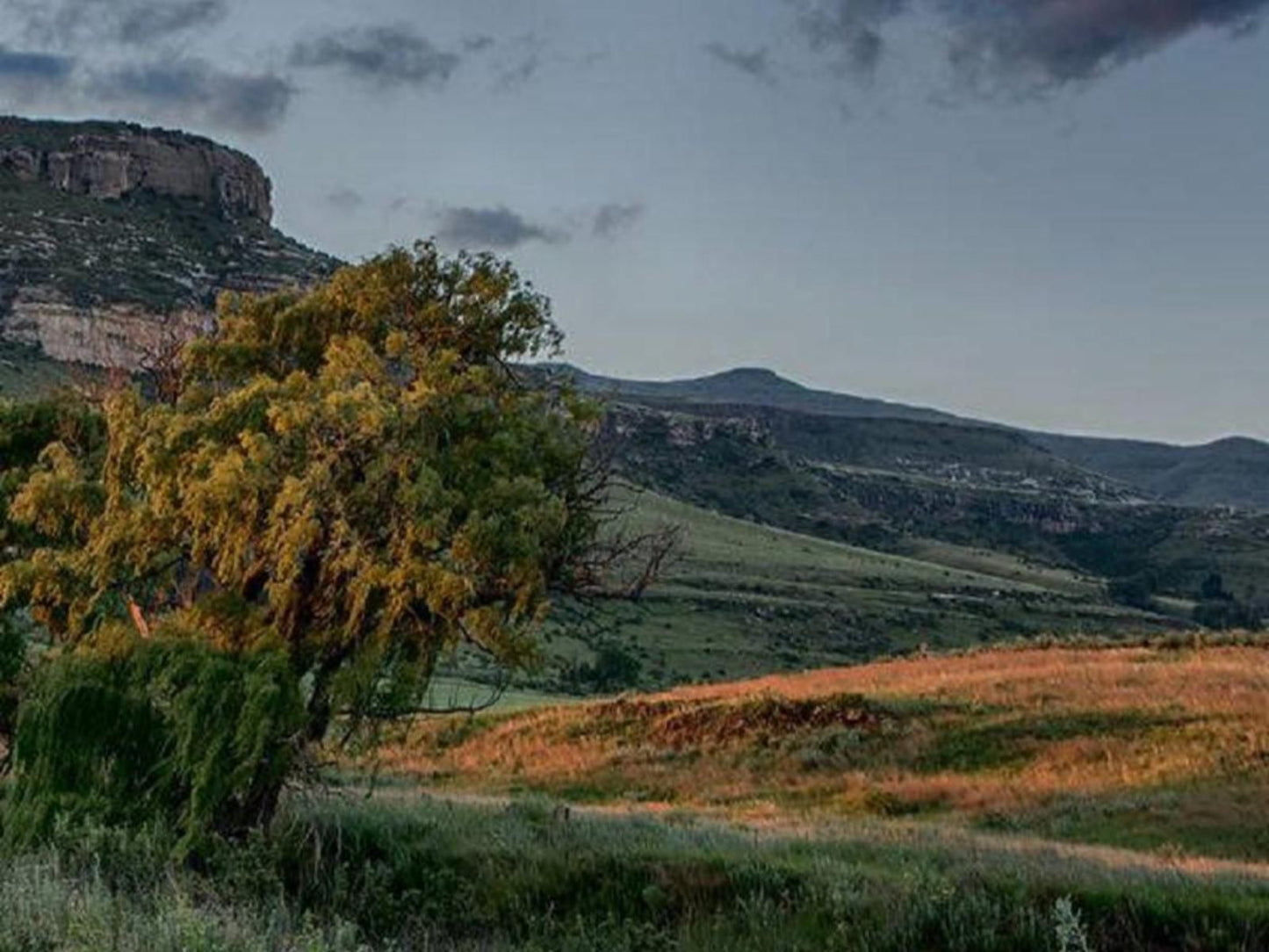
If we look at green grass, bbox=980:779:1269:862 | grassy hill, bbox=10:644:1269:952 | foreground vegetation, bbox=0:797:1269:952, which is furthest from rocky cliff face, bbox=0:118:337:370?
foreground vegetation, bbox=0:797:1269:952

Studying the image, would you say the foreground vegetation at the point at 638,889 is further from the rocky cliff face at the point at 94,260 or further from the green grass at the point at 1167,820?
the rocky cliff face at the point at 94,260

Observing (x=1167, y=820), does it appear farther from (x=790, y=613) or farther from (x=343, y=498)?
(x=790, y=613)

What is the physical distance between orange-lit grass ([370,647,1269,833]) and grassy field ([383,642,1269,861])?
56 mm

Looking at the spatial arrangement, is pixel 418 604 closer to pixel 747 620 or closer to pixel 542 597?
pixel 542 597

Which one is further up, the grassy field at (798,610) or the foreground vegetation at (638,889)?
the foreground vegetation at (638,889)

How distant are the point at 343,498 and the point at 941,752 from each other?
15496 millimetres

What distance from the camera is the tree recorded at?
44.2 feet

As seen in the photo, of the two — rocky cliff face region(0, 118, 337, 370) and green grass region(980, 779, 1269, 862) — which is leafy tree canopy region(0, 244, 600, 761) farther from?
rocky cliff face region(0, 118, 337, 370)

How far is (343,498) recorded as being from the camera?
1362cm

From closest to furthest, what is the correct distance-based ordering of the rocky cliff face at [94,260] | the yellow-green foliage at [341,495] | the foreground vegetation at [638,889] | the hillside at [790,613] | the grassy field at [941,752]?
the foreground vegetation at [638,889], the yellow-green foliage at [341,495], the grassy field at [941,752], the hillside at [790,613], the rocky cliff face at [94,260]

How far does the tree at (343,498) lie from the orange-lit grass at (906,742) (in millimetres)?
8925

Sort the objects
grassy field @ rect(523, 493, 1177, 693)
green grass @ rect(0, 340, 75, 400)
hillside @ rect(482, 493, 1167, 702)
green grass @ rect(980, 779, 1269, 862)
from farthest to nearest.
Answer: green grass @ rect(0, 340, 75, 400) → grassy field @ rect(523, 493, 1177, 693) → hillside @ rect(482, 493, 1167, 702) → green grass @ rect(980, 779, 1269, 862)

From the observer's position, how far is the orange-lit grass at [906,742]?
22.2 meters

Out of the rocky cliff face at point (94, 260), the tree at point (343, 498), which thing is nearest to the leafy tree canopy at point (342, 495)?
the tree at point (343, 498)
